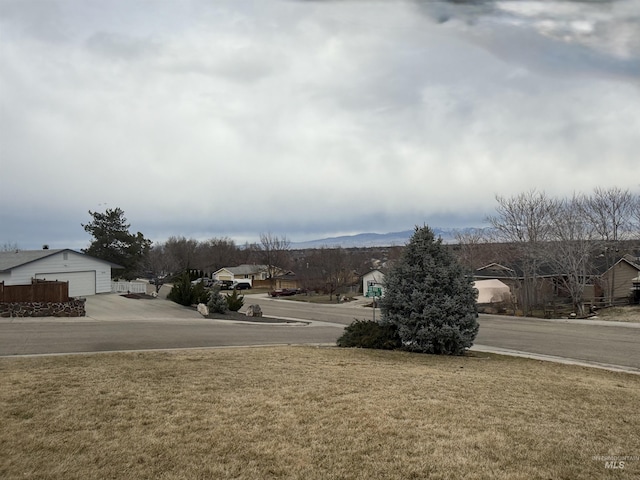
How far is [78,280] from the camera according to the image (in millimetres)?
33562

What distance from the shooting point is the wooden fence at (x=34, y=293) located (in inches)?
896

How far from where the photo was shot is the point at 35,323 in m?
20.2

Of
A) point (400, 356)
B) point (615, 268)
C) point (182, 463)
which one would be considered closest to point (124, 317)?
Answer: point (400, 356)

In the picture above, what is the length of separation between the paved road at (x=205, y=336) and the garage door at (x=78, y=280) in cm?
614

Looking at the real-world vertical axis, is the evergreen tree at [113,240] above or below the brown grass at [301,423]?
above

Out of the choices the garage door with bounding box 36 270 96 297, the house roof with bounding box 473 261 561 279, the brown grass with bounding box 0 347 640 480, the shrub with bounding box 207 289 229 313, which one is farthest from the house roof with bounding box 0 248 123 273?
the house roof with bounding box 473 261 561 279

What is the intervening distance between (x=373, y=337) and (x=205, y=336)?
21.5 ft

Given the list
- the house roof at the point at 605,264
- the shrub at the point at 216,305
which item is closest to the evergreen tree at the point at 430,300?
the shrub at the point at 216,305

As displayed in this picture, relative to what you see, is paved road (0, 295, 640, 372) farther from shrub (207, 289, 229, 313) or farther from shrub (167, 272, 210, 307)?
shrub (167, 272, 210, 307)

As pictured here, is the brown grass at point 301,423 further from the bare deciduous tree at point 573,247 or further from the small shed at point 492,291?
the small shed at point 492,291

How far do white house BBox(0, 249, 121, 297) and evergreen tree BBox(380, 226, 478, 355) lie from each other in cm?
2539

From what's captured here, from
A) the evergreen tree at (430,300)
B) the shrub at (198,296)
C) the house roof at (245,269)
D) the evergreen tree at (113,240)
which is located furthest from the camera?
the house roof at (245,269)

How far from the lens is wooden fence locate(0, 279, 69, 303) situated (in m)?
22.8

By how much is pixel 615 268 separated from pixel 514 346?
26.6 metres
